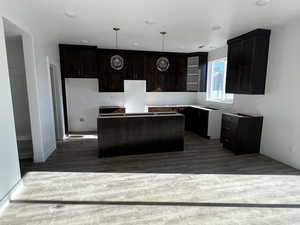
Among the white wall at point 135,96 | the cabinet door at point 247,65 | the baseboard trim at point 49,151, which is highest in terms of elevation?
the cabinet door at point 247,65

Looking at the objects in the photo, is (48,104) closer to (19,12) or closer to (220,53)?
(19,12)

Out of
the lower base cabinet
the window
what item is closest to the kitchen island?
the lower base cabinet

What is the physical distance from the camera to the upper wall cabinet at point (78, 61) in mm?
5023

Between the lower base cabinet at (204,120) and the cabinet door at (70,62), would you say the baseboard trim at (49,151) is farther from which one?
the lower base cabinet at (204,120)

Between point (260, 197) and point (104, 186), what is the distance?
2.19 metres

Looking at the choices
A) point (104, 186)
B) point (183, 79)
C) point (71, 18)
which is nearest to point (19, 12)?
point (71, 18)

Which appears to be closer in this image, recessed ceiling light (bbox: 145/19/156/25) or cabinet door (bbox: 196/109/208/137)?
recessed ceiling light (bbox: 145/19/156/25)

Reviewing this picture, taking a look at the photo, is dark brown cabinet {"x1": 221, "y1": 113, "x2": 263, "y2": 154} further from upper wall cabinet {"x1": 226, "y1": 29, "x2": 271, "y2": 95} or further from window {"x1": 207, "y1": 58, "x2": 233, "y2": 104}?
window {"x1": 207, "y1": 58, "x2": 233, "y2": 104}

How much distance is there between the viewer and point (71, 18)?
3104 mm

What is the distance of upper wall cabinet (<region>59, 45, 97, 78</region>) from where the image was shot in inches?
198

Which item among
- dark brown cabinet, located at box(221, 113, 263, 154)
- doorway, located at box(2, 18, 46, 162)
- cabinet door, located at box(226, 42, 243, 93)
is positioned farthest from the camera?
cabinet door, located at box(226, 42, 243, 93)

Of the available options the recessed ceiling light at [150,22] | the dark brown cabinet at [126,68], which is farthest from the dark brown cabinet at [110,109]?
the recessed ceiling light at [150,22]

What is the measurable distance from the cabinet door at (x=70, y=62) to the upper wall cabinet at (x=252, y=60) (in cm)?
432

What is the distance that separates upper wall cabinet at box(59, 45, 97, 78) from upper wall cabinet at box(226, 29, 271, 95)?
3.96 meters
